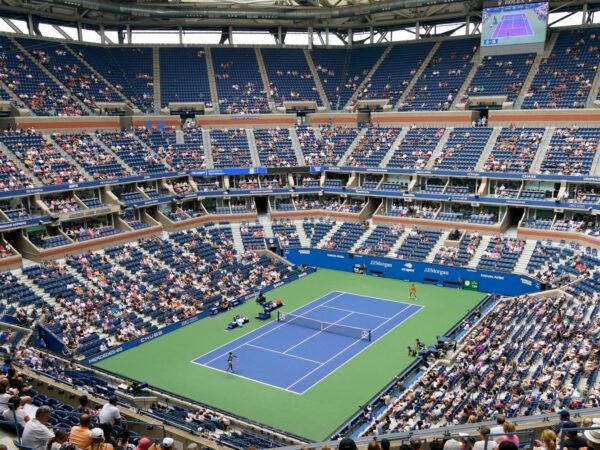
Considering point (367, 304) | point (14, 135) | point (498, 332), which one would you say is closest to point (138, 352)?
point (367, 304)

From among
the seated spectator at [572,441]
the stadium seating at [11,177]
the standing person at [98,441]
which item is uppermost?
the stadium seating at [11,177]

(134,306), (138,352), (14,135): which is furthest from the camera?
(14,135)

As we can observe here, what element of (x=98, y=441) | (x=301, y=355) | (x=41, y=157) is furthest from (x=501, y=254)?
(x=98, y=441)

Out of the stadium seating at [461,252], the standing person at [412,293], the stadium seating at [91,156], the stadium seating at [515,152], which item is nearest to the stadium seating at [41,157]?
the stadium seating at [91,156]

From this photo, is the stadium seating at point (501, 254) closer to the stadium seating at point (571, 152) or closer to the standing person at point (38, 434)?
the stadium seating at point (571, 152)

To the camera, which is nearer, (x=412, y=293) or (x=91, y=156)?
(x=412, y=293)

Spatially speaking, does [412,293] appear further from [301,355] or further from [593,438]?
[593,438]

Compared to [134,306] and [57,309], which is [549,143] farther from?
[57,309]
